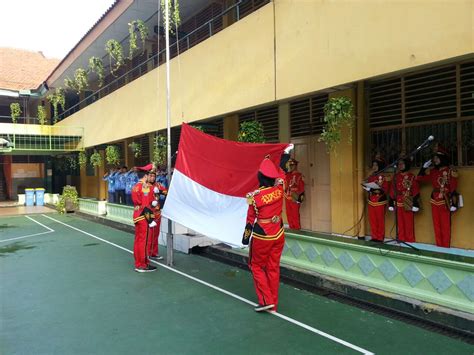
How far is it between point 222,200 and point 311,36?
297cm

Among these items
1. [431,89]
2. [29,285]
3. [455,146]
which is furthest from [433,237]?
[29,285]

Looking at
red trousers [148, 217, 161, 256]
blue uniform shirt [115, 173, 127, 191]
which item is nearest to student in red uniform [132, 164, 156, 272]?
red trousers [148, 217, 161, 256]

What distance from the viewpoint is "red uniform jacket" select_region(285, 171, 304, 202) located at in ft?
27.0

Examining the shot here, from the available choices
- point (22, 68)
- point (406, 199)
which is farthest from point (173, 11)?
point (22, 68)

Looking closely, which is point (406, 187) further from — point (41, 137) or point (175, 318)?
point (41, 137)

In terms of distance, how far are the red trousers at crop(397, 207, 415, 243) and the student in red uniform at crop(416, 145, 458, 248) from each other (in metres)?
0.40

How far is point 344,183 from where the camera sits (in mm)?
7086

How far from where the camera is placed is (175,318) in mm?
4496

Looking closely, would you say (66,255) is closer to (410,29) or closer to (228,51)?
(228,51)

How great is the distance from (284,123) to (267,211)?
15.1 ft

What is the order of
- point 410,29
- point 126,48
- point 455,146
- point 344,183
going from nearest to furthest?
point 410,29 → point 455,146 → point 344,183 → point 126,48

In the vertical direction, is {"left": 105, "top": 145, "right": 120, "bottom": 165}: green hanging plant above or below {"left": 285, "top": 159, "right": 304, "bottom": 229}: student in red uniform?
above

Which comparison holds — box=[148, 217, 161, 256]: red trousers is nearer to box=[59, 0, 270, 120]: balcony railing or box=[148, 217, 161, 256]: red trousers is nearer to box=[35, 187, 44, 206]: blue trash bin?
box=[59, 0, 270, 120]: balcony railing

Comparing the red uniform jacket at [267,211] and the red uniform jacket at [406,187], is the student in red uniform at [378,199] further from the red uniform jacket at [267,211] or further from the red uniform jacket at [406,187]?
the red uniform jacket at [267,211]
